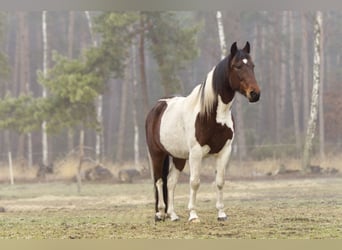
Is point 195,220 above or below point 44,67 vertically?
below

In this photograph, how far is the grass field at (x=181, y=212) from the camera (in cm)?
431

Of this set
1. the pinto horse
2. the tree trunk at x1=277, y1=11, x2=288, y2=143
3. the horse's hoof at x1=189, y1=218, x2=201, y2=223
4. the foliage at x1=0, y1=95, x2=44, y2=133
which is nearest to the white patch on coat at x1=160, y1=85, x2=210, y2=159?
the pinto horse

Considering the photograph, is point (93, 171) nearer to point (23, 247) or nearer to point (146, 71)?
point (146, 71)

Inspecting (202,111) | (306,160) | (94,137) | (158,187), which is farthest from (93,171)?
(202,111)

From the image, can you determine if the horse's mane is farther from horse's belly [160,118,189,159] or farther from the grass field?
the grass field

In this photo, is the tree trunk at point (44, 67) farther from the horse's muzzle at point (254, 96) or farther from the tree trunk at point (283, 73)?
the horse's muzzle at point (254, 96)

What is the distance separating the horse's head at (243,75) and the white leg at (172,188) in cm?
98

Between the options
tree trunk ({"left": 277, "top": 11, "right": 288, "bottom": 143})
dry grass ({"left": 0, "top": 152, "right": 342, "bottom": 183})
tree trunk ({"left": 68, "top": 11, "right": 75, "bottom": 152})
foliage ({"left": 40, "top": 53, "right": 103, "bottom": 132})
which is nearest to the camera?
dry grass ({"left": 0, "top": 152, "right": 342, "bottom": 183})

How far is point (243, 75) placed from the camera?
13.4 feet

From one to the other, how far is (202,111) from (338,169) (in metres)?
4.44

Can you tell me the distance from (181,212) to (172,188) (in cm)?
55

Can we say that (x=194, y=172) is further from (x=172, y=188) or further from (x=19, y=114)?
(x=19, y=114)

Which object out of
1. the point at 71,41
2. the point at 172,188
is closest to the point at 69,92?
the point at 71,41

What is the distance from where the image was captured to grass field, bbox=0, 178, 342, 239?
431 centimetres
